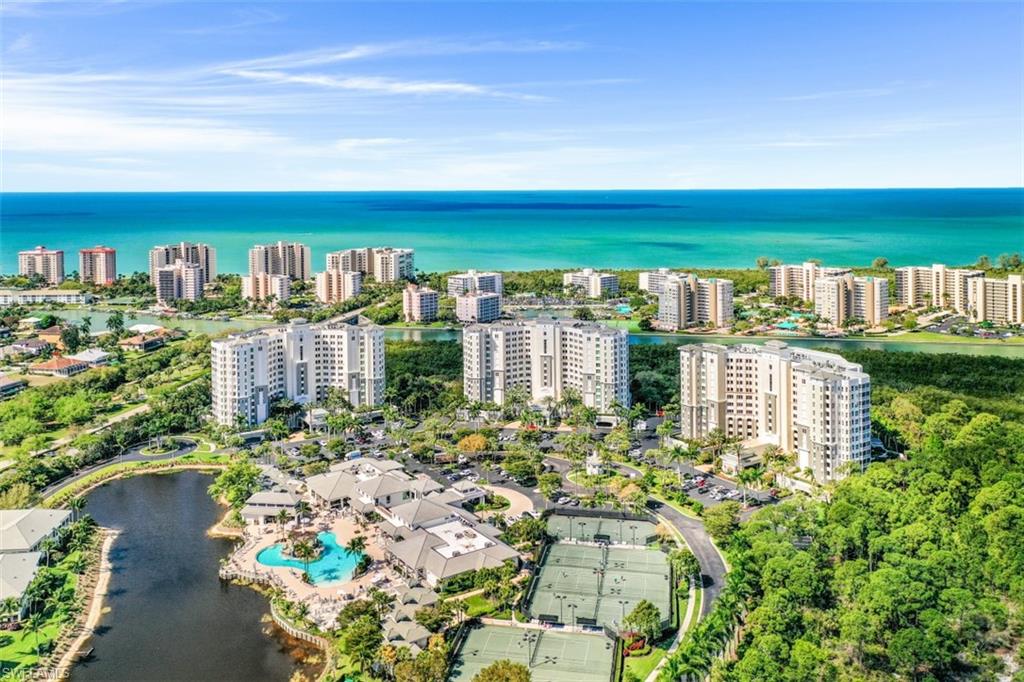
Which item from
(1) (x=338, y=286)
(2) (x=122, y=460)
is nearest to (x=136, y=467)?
(2) (x=122, y=460)

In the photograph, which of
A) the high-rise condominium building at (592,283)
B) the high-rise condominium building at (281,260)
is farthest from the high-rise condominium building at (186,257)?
the high-rise condominium building at (592,283)

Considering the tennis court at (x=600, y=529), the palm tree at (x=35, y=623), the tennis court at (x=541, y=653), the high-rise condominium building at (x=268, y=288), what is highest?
the high-rise condominium building at (x=268, y=288)

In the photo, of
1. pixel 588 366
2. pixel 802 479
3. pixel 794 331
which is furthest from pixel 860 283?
pixel 802 479

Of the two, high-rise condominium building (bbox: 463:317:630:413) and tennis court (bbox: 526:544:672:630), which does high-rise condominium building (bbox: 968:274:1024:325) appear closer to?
high-rise condominium building (bbox: 463:317:630:413)

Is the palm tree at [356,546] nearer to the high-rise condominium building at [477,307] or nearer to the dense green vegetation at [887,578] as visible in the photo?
the dense green vegetation at [887,578]

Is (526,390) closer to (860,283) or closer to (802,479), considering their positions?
(802,479)
